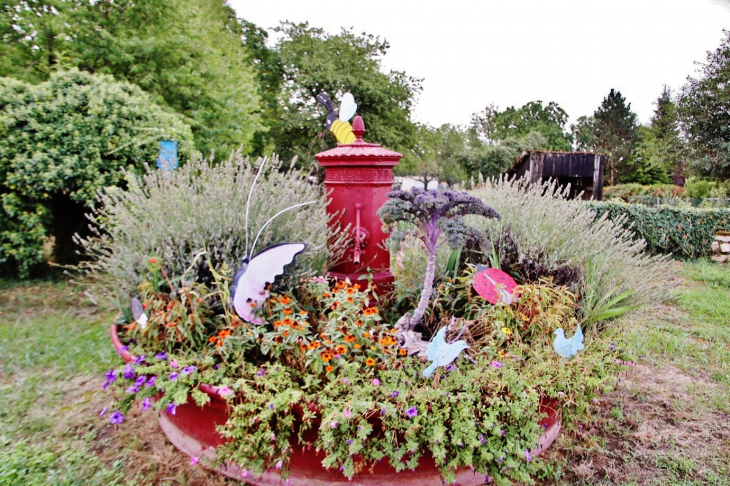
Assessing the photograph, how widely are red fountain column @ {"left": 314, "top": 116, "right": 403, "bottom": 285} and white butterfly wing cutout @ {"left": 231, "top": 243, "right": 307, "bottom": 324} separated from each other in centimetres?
75

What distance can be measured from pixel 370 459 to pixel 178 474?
2.92 feet

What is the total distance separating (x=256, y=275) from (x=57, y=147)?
3.91 m

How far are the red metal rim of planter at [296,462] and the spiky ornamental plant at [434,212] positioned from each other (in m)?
0.81

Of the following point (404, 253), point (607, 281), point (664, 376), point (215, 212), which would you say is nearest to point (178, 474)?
point (215, 212)

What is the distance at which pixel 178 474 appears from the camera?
193 cm

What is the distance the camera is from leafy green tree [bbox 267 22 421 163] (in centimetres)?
1717

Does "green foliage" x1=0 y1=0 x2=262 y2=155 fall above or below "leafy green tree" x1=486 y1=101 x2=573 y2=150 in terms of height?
below

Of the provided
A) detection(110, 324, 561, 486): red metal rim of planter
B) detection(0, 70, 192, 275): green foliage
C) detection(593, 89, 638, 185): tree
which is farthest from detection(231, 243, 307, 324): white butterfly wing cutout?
detection(593, 89, 638, 185): tree

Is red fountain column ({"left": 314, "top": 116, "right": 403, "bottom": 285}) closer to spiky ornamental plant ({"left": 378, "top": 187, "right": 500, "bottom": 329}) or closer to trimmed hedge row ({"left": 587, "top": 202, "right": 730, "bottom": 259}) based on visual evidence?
spiky ornamental plant ({"left": 378, "top": 187, "right": 500, "bottom": 329})

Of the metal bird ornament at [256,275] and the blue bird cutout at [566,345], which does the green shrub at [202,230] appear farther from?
the blue bird cutout at [566,345]

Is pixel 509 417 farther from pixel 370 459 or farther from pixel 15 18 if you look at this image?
pixel 15 18

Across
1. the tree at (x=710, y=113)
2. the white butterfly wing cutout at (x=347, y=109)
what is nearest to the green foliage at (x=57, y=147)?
the white butterfly wing cutout at (x=347, y=109)

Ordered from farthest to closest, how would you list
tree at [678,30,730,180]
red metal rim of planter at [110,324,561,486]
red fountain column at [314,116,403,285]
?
tree at [678,30,730,180] → red fountain column at [314,116,403,285] → red metal rim of planter at [110,324,561,486]

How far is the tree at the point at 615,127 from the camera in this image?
143ft
